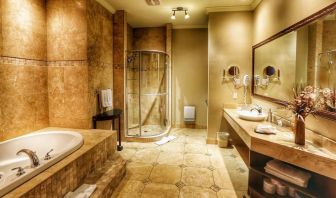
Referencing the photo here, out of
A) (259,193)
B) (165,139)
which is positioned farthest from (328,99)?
(165,139)

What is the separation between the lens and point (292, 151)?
1495mm

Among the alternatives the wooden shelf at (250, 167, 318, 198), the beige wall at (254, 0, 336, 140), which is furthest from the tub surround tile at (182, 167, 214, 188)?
the beige wall at (254, 0, 336, 140)

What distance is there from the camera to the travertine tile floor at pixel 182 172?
7.10 ft

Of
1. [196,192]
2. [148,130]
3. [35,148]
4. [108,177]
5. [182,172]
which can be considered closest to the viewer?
[108,177]

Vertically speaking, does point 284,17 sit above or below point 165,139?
above

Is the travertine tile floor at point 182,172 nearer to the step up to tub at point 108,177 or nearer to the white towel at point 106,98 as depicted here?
the step up to tub at point 108,177

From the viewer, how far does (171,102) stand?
4824 millimetres

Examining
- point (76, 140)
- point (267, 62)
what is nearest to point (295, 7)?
point (267, 62)

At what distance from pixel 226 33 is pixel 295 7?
1.51 meters

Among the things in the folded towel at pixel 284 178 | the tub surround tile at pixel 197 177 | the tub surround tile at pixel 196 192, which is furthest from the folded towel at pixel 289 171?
the tub surround tile at pixel 197 177

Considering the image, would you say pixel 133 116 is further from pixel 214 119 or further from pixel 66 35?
pixel 66 35

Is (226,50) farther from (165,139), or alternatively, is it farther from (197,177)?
(197,177)

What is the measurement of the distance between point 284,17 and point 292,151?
5.46 feet

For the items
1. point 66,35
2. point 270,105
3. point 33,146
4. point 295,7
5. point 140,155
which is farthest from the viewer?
point 140,155
